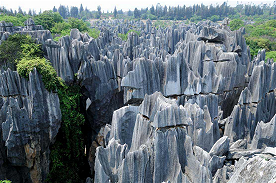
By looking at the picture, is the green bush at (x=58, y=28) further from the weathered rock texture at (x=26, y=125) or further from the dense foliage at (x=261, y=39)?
the dense foliage at (x=261, y=39)

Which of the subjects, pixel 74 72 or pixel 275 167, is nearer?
pixel 275 167

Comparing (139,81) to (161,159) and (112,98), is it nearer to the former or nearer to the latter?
(112,98)

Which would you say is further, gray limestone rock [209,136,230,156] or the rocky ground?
gray limestone rock [209,136,230,156]

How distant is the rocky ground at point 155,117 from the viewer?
23.0 ft

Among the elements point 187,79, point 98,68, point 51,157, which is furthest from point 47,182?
point 187,79

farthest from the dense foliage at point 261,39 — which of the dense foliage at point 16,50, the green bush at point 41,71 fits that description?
the green bush at point 41,71

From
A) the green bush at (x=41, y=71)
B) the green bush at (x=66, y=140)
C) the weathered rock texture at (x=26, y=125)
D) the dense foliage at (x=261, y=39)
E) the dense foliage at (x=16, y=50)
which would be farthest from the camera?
the dense foliage at (x=261, y=39)

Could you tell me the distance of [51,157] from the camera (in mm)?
13531

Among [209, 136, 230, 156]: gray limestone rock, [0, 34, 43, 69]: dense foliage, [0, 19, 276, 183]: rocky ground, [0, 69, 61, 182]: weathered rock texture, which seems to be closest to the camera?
[0, 19, 276, 183]: rocky ground

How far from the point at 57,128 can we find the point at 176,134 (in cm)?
856

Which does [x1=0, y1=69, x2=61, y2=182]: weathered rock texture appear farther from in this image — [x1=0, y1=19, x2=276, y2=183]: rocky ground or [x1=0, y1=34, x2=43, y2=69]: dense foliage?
[x1=0, y1=34, x2=43, y2=69]: dense foliage

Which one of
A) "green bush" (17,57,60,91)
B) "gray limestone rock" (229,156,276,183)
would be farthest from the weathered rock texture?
"gray limestone rock" (229,156,276,183)

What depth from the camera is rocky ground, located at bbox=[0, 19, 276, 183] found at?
23.0 ft

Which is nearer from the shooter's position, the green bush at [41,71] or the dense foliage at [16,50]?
the green bush at [41,71]
